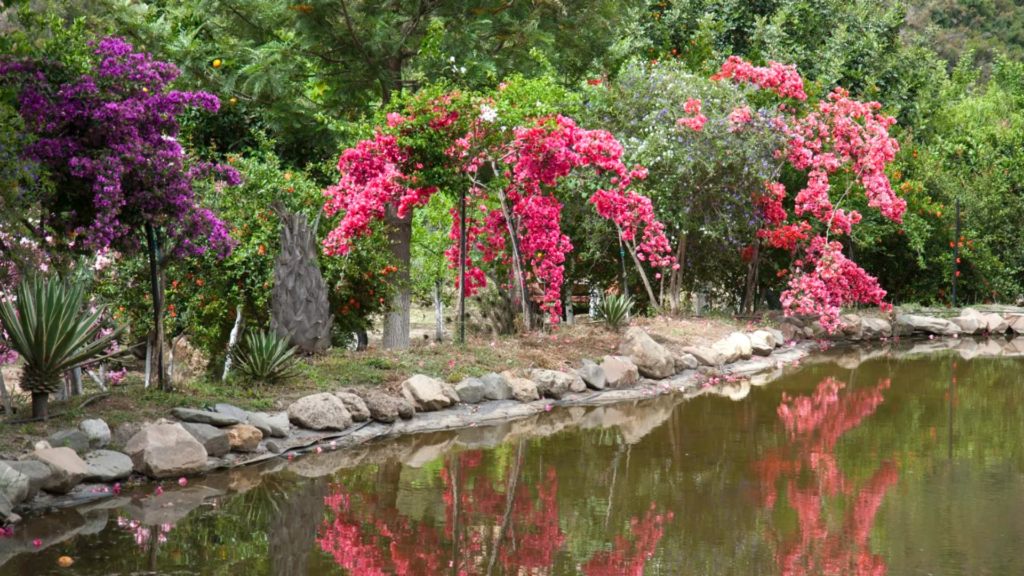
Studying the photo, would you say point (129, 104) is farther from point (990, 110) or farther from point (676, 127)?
point (990, 110)

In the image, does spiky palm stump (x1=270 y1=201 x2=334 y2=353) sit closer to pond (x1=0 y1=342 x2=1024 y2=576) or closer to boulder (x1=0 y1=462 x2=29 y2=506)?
pond (x1=0 y1=342 x2=1024 y2=576)

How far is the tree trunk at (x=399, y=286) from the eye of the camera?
12562 mm

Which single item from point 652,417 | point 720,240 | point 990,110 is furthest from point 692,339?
point 990,110

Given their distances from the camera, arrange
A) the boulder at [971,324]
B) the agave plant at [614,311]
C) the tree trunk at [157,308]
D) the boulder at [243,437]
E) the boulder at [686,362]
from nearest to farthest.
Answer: the boulder at [243,437] → the tree trunk at [157,308] → the boulder at [686,362] → the agave plant at [614,311] → the boulder at [971,324]

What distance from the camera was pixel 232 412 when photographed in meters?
8.20

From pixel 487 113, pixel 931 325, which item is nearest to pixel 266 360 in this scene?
pixel 487 113

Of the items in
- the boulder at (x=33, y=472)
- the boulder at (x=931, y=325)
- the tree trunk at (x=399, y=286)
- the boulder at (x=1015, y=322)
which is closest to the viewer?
the boulder at (x=33, y=472)

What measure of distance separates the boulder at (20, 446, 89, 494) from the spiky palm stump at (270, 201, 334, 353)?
3439mm

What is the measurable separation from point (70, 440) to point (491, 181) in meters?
5.88

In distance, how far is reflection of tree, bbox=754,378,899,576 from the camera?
5.62 meters

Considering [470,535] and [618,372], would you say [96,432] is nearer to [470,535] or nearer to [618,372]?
[470,535]

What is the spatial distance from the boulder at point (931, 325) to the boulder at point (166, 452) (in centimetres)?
1497

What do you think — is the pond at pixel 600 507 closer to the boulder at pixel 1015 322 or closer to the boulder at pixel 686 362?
the boulder at pixel 686 362

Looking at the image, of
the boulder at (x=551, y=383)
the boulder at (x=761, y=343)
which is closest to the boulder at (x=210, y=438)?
the boulder at (x=551, y=383)
